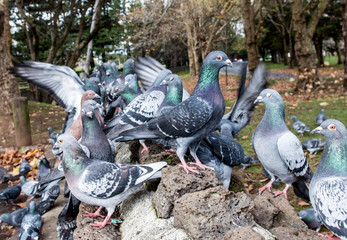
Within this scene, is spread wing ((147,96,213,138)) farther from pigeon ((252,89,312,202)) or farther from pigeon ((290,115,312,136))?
pigeon ((290,115,312,136))

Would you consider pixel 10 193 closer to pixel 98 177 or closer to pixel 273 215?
pixel 98 177

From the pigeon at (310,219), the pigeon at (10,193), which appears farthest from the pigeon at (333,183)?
the pigeon at (10,193)

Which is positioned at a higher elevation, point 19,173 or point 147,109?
point 147,109

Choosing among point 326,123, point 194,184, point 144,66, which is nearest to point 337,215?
point 326,123

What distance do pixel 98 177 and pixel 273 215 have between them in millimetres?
1617

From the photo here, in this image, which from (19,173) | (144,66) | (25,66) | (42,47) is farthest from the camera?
(42,47)

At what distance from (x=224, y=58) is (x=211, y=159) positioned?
115 centimetres

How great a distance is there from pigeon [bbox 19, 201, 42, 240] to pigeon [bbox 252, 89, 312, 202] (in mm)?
2908

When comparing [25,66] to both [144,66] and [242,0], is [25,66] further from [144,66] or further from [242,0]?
[242,0]

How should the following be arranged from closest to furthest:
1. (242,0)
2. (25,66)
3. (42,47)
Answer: (25,66), (242,0), (42,47)

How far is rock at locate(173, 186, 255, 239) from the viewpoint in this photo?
2141mm

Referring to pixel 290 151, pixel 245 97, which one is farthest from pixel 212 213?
pixel 245 97

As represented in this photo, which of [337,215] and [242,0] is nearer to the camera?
[337,215]

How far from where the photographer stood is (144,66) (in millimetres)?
5684
